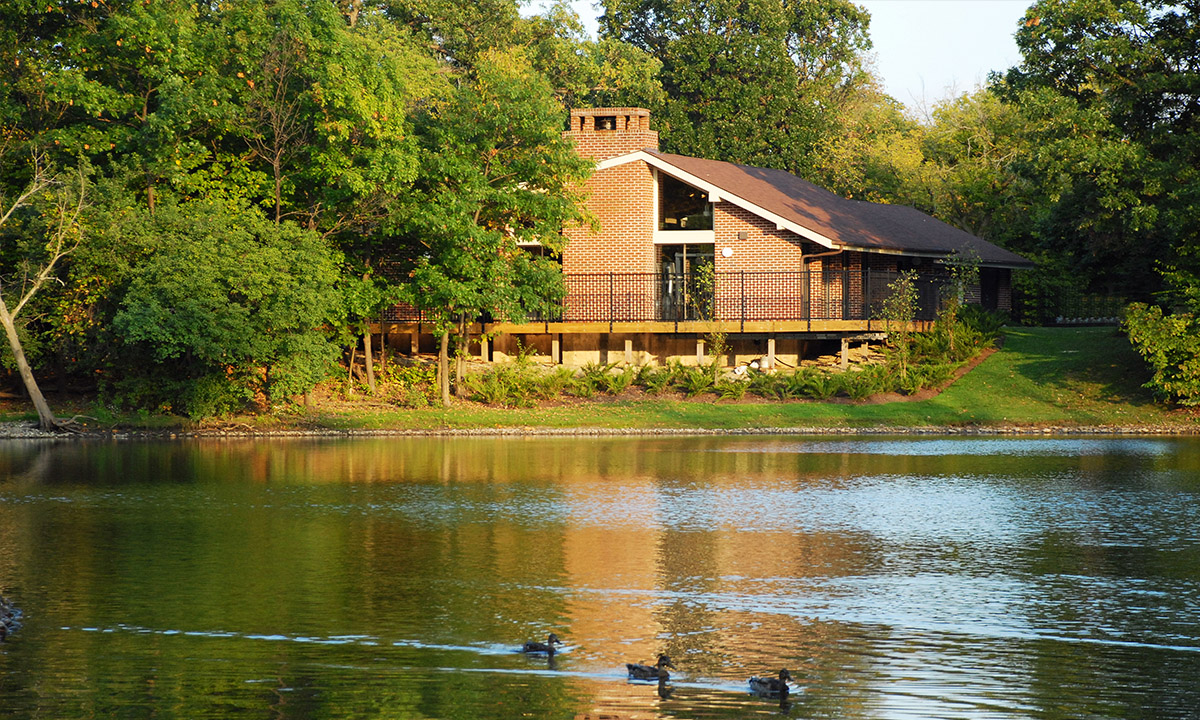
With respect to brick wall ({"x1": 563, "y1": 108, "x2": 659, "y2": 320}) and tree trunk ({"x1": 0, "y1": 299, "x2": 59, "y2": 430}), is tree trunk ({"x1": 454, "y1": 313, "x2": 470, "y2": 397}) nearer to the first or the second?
brick wall ({"x1": 563, "y1": 108, "x2": 659, "y2": 320})

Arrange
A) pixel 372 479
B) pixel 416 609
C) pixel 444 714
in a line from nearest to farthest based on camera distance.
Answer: pixel 444 714
pixel 416 609
pixel 372 479

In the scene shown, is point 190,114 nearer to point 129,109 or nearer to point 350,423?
point 129,109

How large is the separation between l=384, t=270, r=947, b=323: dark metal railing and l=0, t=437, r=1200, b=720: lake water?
14.5 metres

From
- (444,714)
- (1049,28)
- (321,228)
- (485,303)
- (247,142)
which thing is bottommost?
(444,714)

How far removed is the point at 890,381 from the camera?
34.4 m

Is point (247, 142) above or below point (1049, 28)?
below

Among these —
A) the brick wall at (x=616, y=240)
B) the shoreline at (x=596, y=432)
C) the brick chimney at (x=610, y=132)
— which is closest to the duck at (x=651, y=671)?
the shoreline at (x=596, y=432)

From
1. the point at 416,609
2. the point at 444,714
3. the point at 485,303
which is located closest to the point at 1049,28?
the point at 485,303

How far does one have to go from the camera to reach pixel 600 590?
12984mm

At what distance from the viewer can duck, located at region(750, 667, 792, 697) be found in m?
9.19

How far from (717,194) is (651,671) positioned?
29.3 meters

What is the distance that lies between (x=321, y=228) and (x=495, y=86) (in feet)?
20.1

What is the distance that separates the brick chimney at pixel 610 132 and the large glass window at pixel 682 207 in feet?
4.54

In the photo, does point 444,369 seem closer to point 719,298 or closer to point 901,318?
point 719,298
